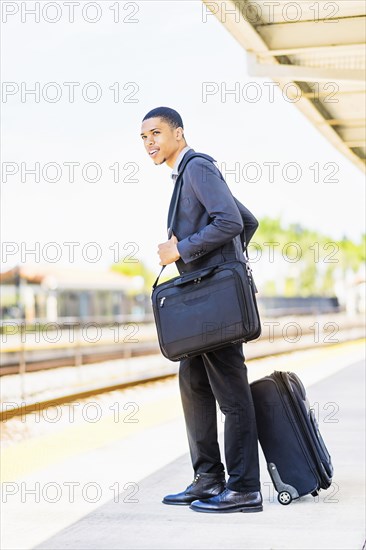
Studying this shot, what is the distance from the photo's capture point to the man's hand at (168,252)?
3.85 meters

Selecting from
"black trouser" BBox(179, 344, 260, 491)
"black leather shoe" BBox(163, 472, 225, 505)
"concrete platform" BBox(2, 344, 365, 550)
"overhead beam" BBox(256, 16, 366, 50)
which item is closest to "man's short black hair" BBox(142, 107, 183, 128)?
"black trouser" BBox(179, 344, 260, 491)

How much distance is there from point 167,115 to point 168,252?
54cm

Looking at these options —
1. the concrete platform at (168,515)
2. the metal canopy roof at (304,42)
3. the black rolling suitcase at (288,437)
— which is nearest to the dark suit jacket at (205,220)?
the black rolling suitcase at (288,437)

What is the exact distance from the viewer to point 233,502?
4.09 m

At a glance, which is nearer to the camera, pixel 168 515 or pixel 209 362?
pixel 209 362

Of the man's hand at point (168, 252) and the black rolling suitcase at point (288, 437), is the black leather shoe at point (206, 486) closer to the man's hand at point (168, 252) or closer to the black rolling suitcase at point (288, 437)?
the black rolling suitcase at point (288, 437)

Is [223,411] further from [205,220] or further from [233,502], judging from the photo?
[205,220]

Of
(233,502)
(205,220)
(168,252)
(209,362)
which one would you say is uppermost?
(205,220)

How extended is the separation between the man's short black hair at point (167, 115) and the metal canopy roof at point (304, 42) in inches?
153

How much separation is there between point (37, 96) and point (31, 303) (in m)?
46.1

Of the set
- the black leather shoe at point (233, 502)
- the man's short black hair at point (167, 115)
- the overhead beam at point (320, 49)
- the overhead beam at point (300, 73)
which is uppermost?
the overhead beam at point (320, 49)

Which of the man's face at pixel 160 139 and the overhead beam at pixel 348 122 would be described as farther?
the overhead beam at pixel 348 122

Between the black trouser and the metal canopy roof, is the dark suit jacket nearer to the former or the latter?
the black trouser

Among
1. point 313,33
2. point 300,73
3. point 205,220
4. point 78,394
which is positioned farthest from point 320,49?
point 205,220
